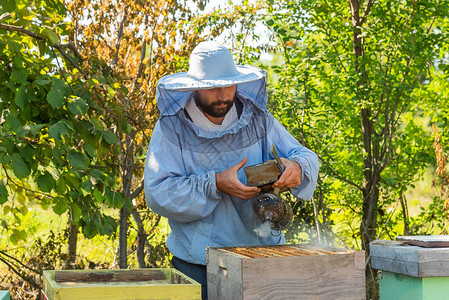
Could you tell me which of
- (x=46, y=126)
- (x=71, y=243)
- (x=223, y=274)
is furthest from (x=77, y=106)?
(x=71, y=243)

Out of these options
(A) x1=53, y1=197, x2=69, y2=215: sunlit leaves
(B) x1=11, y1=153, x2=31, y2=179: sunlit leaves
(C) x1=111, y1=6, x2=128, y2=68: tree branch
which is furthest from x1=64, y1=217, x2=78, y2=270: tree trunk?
(B) x1=11, y1=153, x2=31, y2=179: sunlit leaves

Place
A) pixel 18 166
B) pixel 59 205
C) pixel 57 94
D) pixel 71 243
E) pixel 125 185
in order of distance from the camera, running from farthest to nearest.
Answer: pixel 71 243
pixel 125 185
pixel 59 205
pixel 57 94
pixel 18 166

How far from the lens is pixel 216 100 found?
2189 millimetres

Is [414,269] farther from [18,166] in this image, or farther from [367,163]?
[367,163]

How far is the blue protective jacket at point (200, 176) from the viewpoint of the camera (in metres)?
2.08

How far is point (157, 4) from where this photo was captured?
15.6ft

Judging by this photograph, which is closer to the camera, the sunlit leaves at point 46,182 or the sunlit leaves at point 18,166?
the sunlit leaves at point 18,166

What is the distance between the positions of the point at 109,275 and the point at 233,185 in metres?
0.53

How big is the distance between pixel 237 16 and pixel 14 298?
2967 millimetres

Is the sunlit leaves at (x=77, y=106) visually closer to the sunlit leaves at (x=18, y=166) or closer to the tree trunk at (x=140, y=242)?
the sunlit leaves at (x=18, y=166)

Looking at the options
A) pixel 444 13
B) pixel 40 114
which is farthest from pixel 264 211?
pixel 444 13

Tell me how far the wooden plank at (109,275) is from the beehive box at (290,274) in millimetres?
252

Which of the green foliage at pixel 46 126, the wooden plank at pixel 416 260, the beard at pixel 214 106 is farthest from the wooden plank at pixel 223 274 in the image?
the green foliage at pixel 46 126

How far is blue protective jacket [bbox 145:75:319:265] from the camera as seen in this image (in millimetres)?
2076
